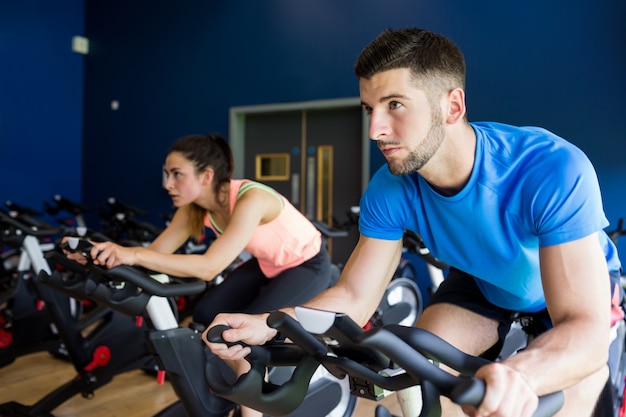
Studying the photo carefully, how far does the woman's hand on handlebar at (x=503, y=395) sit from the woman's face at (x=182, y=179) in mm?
1631

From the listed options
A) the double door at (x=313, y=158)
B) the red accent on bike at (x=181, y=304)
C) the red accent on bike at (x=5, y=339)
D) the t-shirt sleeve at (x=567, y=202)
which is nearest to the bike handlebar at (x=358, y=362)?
the t-shirt sleeve at (x=567, y=202)

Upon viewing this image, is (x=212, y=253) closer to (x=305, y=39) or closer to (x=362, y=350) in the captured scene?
(x=362, y=350)

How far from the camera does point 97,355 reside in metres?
2.55

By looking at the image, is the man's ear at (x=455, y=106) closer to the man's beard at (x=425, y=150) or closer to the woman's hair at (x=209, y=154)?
the man's beard at (x=425, y=150)

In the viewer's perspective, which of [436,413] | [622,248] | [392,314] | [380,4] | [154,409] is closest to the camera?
[436,413]

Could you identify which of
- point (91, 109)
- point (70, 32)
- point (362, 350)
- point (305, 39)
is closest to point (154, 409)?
point (362, 350)

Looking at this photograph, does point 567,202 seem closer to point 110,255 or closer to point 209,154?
point 110,255

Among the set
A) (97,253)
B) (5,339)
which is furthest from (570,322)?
(5,339)

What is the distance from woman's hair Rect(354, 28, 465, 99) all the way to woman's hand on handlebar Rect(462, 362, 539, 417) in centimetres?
66

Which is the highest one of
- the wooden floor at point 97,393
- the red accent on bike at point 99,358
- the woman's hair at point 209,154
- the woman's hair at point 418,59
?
the woman's hair at point 418,59

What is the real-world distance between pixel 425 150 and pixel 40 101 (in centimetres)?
652

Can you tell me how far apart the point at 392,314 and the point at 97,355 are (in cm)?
147

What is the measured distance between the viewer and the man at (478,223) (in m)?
0.99

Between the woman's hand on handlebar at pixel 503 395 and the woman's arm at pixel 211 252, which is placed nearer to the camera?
the woman's hand on handlebar at pixel 503 395
